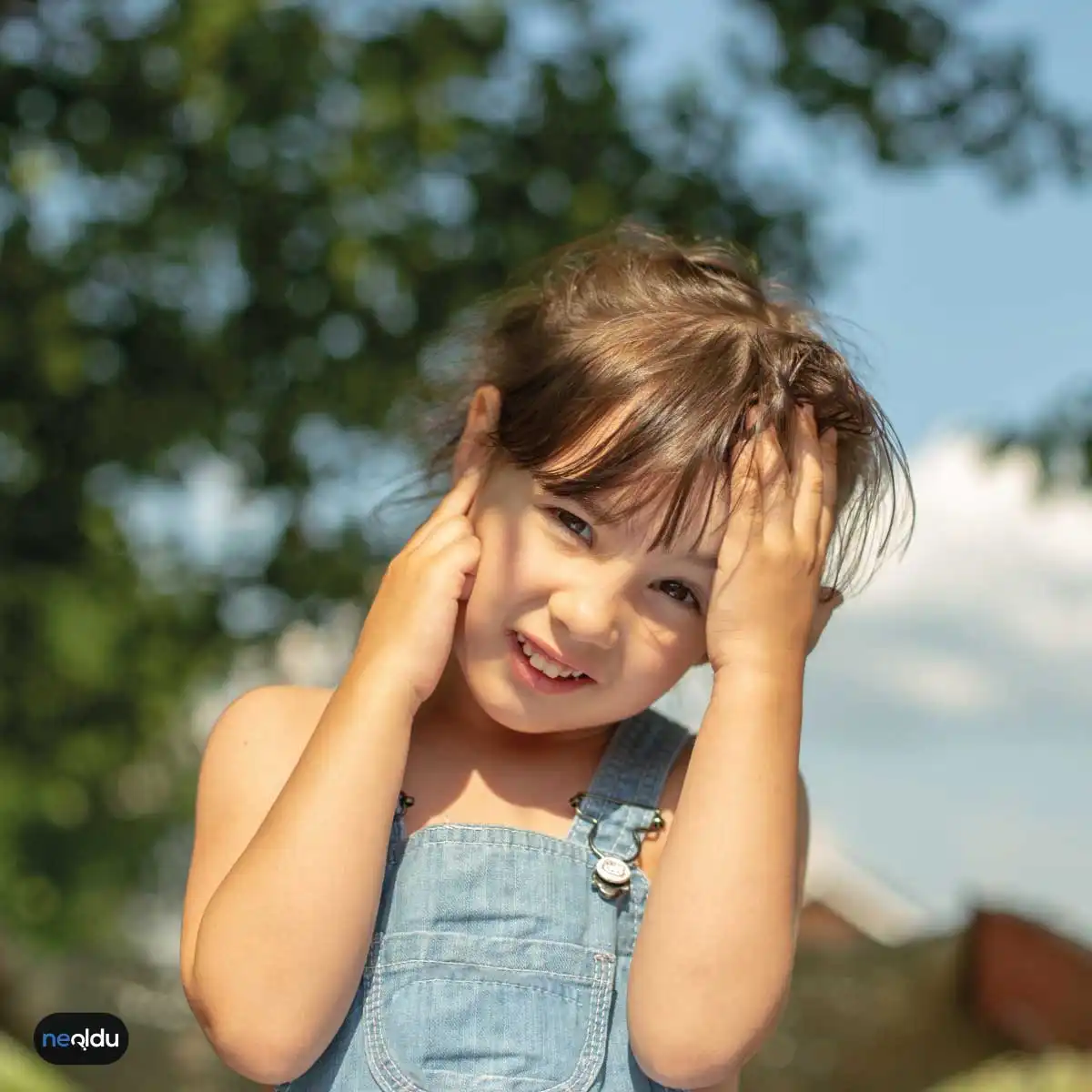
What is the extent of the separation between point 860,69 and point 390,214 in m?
1.69

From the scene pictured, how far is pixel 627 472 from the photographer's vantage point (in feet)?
4.79

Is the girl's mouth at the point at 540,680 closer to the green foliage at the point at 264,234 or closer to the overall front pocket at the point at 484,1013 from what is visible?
the overall front pocket at the point at 484,1013

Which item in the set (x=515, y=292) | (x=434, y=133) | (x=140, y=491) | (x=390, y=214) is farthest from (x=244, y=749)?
(x=140, y=491)

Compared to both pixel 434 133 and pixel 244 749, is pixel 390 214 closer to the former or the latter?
pixel 434 133

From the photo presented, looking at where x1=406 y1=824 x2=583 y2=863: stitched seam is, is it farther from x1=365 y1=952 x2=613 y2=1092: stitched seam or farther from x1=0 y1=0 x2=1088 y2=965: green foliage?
x1=0 y1=0 x2=1088 y2=965: green foliage

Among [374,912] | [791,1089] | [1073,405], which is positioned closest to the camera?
[374,912]

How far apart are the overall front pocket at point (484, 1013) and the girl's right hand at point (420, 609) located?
10.3 inches

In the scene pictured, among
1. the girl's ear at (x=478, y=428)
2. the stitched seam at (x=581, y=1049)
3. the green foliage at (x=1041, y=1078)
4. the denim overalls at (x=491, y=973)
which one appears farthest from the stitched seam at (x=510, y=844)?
the green foliage at (x=1041, y=1078)

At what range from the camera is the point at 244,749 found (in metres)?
1.57

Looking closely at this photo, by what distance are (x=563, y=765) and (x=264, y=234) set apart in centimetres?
375

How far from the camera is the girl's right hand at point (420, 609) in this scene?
4.85 ft

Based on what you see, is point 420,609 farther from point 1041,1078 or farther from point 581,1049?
point 1041,1078

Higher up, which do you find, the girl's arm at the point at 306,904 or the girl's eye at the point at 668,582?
the girl's eye at the point at 668,582

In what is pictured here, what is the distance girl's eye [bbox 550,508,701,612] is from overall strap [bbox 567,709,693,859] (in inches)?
8.4
